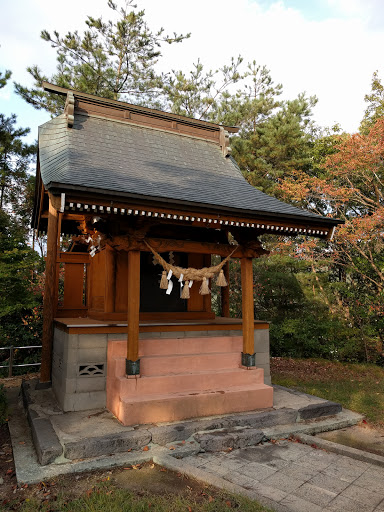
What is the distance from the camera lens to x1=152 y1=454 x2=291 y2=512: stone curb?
11.3 ft

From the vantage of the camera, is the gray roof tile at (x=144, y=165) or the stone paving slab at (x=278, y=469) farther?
the gray roof tile at (x=144, y=165)

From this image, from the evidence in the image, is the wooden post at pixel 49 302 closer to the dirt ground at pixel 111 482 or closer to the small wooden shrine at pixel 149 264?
the small wooden shrine at pixel 149 264

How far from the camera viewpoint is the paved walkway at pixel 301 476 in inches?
142

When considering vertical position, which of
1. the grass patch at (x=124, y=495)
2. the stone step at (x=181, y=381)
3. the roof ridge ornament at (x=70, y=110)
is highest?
the roof ridge ornament at (x=70, y=110)

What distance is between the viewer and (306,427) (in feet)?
19.3

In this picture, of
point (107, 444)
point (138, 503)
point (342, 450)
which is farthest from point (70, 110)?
point (342, 450)

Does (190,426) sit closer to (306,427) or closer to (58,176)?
(306,427)

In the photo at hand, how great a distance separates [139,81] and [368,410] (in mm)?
20223

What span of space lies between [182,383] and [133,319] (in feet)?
4.56

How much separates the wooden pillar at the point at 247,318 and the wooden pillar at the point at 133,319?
7.56 ft

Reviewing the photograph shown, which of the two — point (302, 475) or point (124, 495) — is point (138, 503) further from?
point (302, 475)

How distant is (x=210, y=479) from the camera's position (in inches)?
155

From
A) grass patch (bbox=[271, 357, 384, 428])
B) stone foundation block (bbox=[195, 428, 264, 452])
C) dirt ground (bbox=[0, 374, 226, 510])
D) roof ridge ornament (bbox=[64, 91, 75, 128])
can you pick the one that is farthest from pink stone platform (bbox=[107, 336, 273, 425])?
roof ridge ornament (bbox=[64, 91, 75, 128])

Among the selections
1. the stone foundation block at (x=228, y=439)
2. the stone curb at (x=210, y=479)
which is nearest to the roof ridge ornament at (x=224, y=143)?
the stone foundation block at (x=228, y=439)
